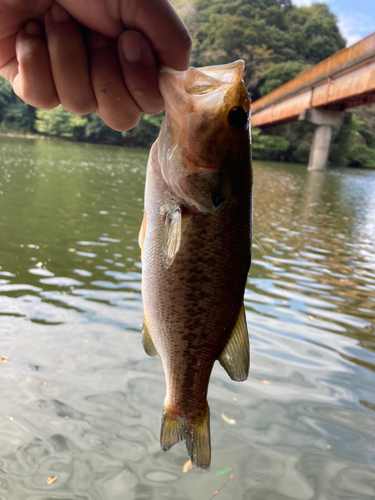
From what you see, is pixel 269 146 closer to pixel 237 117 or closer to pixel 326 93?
pixel 326 93

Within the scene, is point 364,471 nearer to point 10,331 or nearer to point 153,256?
point 153,256

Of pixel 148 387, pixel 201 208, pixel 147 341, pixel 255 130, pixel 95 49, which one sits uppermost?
pixel 255 130

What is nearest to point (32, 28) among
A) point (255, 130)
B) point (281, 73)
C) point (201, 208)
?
point (201, 208)

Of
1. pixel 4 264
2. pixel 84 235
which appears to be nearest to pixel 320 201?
pixel 84 235

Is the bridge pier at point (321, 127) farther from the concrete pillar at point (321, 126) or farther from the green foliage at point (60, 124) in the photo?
the green foliage at point (60, 124)

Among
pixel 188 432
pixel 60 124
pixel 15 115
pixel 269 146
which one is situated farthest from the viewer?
pixel 15 115

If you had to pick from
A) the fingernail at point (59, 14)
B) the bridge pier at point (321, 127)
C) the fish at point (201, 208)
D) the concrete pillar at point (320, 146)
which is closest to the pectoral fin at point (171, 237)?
the fish at point (201, 208)

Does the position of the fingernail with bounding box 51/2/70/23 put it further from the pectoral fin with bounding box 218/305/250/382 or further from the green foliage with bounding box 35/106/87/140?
the green foliage with bounding box 35/106/87/140
